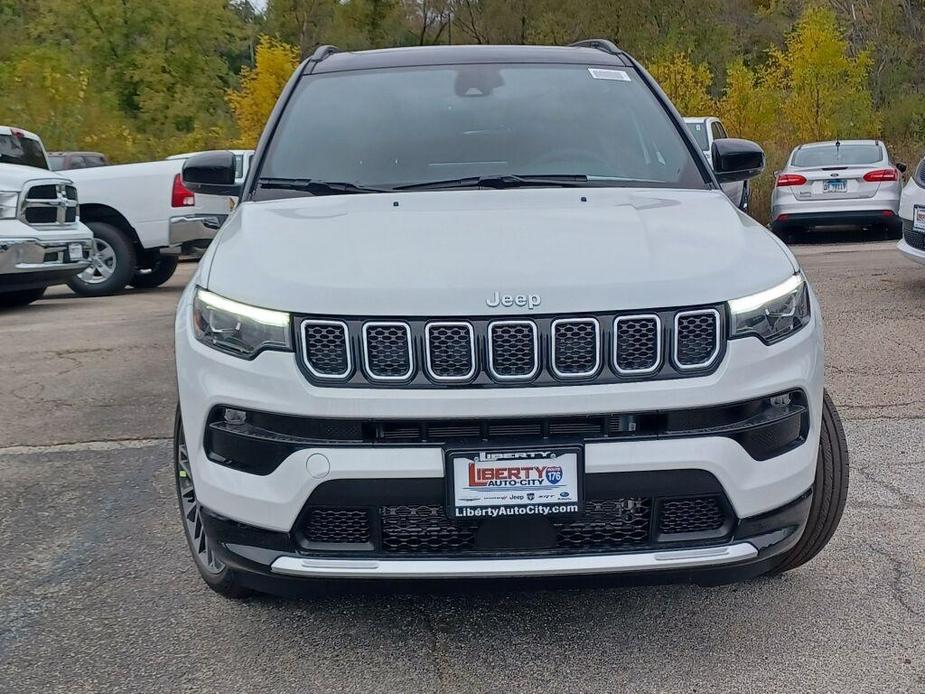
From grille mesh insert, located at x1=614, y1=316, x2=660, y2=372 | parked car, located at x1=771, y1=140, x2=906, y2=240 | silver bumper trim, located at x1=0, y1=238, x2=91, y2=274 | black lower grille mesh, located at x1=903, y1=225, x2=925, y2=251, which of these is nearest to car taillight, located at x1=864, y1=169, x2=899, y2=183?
parked car, located at x1=771, y1=140, x2=906, y2=240

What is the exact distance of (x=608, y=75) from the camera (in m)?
4.27

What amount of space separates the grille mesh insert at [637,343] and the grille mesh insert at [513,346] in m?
0.21

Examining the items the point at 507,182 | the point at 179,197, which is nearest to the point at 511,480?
the point at 507,182

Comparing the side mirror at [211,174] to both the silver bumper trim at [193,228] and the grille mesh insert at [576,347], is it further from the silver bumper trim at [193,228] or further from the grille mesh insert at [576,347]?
the silver bumper trim at [193,228]

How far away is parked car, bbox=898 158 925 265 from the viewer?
8.41 meters

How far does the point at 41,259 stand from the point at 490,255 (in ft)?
27.5

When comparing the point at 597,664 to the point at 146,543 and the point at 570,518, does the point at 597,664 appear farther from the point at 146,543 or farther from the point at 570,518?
the point at 146,543

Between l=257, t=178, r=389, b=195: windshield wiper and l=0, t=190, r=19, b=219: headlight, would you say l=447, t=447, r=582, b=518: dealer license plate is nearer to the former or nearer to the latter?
l=257, t=178, r=389, b=195: windshield wiper

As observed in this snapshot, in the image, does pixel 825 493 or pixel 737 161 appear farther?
pixel 737 161

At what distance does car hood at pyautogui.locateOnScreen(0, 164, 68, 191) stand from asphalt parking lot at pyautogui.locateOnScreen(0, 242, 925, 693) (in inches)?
238

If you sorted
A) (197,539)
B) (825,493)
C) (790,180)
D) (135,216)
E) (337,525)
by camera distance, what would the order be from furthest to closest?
(790,180) → (135,216) → (197,539) → (825,493) → (337,525)

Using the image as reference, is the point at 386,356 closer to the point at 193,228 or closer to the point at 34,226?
the point at 34,226

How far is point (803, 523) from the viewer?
9.34 feet

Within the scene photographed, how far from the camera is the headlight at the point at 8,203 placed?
9.95 m
